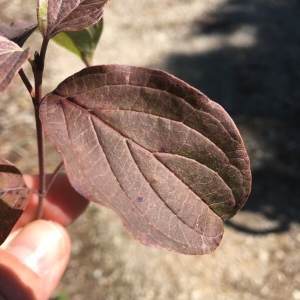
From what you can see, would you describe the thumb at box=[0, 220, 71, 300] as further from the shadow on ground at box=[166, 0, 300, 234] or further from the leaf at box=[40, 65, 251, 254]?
the shadow on ground at box=[166, 0, 300, 234]

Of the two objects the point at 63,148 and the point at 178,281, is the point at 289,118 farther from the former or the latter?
the point at 63,148

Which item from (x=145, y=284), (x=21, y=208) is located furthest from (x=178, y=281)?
(x=21, y=208)

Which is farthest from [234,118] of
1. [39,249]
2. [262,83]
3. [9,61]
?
[9,61]

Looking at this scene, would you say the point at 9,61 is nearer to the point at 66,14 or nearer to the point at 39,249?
the point at 66,14

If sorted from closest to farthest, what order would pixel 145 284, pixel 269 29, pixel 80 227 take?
pixel 145 284 < pixel 80 227 < pixel 269 29

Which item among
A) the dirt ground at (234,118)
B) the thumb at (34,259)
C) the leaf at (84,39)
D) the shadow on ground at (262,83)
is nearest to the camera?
the leaf at (84,39)

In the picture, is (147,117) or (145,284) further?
(145,284)

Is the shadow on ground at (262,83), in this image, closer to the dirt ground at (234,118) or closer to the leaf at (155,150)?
the dirt ground at (234,118)

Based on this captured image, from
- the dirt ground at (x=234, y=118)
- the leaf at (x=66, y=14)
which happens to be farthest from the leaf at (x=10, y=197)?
the dirt ground at (x=234, y=118)

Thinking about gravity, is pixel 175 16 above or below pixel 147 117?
below
